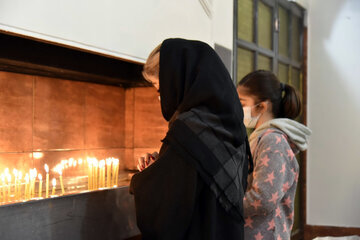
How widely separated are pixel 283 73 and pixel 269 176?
2.46 metres

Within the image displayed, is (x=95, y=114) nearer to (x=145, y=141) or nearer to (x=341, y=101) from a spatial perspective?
(x=145, y=141)

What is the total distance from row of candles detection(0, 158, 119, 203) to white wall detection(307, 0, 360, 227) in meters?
2.66

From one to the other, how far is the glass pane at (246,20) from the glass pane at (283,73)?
1.98 feet

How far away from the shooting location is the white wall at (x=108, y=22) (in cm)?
141

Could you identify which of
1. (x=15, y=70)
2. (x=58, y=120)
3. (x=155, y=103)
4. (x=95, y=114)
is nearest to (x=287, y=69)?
(x=155, y=103)

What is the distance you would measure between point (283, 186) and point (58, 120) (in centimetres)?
126

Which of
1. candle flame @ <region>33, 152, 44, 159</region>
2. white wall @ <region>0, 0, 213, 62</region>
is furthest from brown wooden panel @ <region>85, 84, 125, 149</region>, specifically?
white wall @ <region>0, 0, 213, 62</region>

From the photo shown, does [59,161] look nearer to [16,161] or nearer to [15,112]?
[16,161]

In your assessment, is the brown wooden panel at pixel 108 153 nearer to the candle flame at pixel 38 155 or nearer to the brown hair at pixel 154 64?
the candle flame at pixel 38 155

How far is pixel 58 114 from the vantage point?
2.19 meters

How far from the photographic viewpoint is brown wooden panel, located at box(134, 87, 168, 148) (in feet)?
7.94

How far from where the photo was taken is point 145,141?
8.25 ft

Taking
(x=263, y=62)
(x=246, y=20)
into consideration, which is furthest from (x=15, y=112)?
(x=263, y=62)

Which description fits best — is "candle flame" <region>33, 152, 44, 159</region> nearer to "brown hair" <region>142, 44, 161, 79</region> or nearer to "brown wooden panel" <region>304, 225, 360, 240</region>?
"brown hair" <region>142, 44, 161, 79</region>
